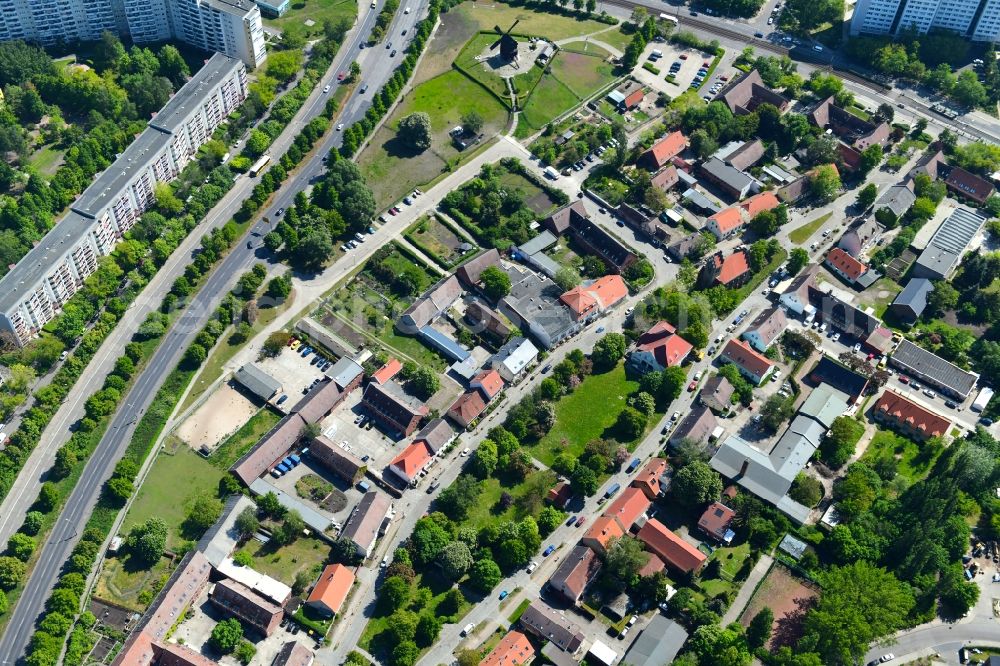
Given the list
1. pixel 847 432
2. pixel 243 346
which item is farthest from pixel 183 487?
pixel 847 432

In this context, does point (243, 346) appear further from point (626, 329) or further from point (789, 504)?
point (789, 504)

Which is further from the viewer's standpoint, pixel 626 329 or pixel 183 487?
pixel 626 329

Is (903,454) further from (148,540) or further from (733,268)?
(148,540)

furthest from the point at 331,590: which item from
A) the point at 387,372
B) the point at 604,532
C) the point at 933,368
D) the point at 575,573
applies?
the point at 933,368

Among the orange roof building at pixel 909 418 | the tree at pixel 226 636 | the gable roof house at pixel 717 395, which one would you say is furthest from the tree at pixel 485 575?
the orange roof building at pixel 909 418

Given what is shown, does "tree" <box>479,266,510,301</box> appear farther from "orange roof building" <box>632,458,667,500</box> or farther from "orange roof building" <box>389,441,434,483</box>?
"orange roof building" <box>632,458,667,500</box>

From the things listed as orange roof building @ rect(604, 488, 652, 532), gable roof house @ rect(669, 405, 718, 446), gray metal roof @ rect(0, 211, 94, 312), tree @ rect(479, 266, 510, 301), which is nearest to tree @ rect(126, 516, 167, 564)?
gray metal roof @ rect(0, 211, 94, 312)

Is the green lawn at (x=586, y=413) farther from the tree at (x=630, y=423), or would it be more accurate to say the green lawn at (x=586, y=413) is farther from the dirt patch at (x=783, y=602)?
the dirt patch at (x=783, y=602)
